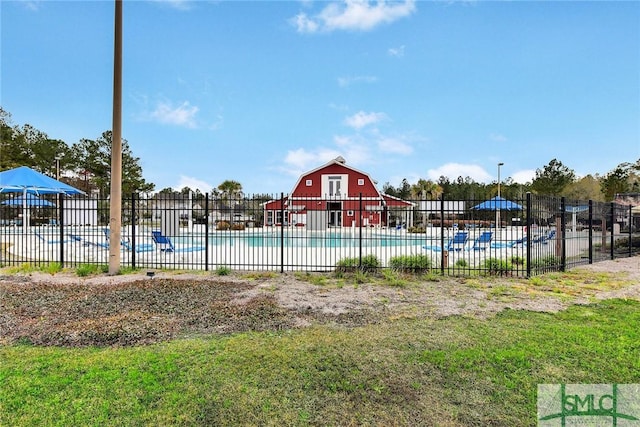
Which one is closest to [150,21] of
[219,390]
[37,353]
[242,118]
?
[242,118]

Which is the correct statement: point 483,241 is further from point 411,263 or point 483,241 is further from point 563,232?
point 411,263

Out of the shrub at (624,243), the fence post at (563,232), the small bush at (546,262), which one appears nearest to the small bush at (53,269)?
the small bush at (546,262)

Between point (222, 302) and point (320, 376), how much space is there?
344cm

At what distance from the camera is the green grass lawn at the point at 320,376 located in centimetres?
285

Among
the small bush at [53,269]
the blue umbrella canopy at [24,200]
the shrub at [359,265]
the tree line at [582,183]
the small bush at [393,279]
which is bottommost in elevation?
the small bush at [393,279]

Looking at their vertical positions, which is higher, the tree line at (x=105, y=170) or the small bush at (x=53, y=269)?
the tree line at (x=105, y=170)

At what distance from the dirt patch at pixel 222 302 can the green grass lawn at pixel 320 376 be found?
574 mm

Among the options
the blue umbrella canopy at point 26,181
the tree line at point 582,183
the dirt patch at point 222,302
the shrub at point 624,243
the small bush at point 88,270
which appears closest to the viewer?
the dirt patch at point 222,302

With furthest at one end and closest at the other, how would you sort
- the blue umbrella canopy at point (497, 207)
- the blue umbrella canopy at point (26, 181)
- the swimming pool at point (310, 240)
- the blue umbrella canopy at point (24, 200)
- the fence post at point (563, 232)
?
the blue umbrella canopy at point (26, 181)
the swimming pool at point (310, 240)
the blue umbrella canopy at point (24, 200)
the fence post at point (563, 232)
the blue umbrella canopy at point (497, 207)

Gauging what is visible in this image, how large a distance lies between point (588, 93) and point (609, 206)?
4.52 metres

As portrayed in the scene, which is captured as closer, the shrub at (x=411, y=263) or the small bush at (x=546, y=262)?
the shrub at (x=411, y=263)

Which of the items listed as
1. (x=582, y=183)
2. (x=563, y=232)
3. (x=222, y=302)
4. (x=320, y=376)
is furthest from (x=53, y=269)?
(x=582, y=183)

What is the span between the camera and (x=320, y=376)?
344 cm

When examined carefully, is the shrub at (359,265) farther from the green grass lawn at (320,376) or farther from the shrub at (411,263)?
the green grass lawn at (320,376)
